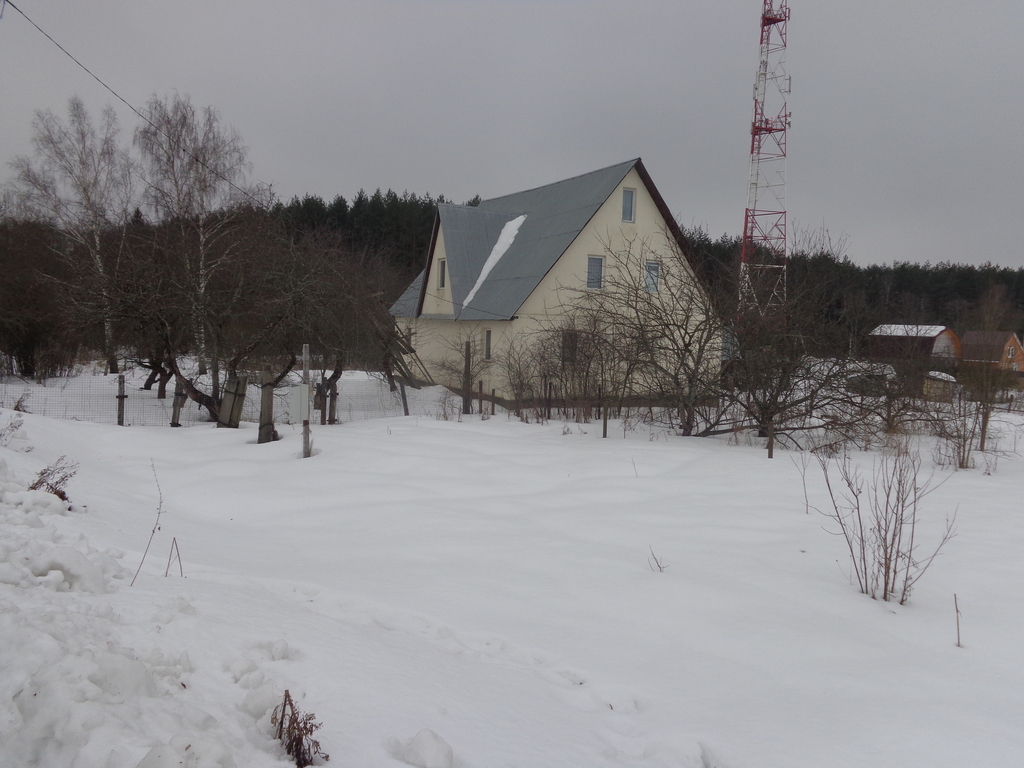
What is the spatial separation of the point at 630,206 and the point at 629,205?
51 millimetres

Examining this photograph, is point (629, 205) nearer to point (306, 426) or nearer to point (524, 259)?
point (524, 259)

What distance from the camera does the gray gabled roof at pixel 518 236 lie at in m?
23.3

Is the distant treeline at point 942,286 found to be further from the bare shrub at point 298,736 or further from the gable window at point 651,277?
the bare shrub at point 298,736

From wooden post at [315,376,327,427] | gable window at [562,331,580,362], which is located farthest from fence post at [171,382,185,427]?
gable window at [562,331,580,362]

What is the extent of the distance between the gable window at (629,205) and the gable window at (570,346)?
8.46 metres

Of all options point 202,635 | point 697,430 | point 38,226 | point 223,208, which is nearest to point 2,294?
point 38,226

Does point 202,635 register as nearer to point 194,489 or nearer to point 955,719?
point 955,719

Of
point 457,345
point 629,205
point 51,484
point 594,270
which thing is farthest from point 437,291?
point 51,484

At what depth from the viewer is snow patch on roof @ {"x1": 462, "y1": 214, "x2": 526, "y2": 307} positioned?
2595 centimetres

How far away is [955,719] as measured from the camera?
12.6 feet

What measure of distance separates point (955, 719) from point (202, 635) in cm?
408

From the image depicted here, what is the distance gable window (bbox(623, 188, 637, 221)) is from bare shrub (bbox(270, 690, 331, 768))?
2323 cm

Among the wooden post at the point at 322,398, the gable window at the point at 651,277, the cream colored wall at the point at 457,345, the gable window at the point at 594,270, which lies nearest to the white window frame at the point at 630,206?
the gable window at the point at 594,270

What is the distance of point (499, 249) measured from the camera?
89.6 ft
